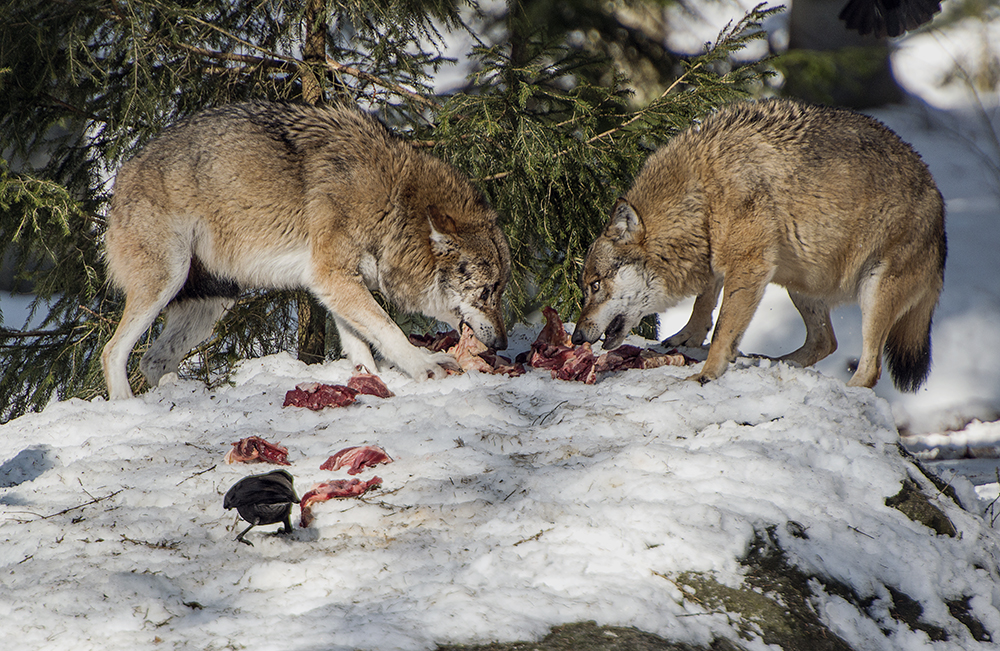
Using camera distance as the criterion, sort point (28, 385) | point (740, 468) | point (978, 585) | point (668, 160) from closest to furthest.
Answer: point (978, 585) < point (740, 468) < point (668, 160) < point (28, 385)

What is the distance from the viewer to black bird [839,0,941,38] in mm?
8328

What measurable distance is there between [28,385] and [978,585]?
7144 mm

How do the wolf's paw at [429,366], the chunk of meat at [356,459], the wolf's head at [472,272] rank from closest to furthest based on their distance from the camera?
the chunk of meat at [356,459] < the wolf's paw at [429,366] < the wolf's head at [472,272]

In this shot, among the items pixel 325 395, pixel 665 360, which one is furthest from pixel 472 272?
pixel 325 395

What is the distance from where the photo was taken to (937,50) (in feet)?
43.5

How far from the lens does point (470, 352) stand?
18.0ft

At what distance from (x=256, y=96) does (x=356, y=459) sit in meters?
4.61

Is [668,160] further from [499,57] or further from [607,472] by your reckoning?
[607,472]

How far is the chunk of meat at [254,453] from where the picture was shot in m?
3.54

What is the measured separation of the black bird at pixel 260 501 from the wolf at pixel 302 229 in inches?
94.3

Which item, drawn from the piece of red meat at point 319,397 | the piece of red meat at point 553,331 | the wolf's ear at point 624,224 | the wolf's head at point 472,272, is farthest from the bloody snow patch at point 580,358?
the piece of red meat at point 319,397

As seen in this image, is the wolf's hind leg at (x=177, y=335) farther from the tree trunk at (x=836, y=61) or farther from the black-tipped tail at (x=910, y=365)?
the tree trunk at (x=836, y=61)

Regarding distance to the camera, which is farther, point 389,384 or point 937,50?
point 937,50

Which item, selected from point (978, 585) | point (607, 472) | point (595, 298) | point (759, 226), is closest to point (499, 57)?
point (595, 298)
